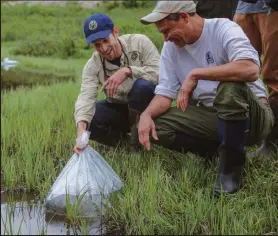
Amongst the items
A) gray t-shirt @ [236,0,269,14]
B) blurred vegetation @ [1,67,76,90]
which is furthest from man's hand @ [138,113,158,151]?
blurred vegetation @ [1,67,76,90]

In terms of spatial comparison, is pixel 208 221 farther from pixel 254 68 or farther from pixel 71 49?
pixel 71 49

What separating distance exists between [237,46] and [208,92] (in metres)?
0.33

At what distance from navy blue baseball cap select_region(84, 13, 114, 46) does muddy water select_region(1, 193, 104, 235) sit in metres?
0.92

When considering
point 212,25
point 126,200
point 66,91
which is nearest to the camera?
point 126,200

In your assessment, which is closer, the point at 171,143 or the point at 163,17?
the point at 163,17

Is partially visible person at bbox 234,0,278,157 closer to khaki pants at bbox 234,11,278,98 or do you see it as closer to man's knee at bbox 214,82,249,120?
khaki pants at bbox 234,11,278,98

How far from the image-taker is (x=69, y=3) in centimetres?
1836

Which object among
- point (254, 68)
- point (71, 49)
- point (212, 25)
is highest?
point (212, 25)

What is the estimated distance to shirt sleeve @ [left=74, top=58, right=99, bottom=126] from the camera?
122 inches

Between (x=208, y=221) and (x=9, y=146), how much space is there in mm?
2013

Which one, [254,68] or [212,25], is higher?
[212,25]

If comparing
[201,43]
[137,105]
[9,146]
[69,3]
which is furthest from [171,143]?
[69,3]

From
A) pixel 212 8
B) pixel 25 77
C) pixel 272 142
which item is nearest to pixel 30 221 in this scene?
pixel 272 142

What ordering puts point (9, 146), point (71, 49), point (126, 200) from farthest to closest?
1. point (71, 49)
2. point (9, 146)
3. point (126, 200)
